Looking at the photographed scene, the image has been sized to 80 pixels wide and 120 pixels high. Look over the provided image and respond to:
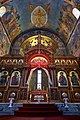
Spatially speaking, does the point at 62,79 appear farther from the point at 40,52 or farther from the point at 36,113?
the point at 36,113

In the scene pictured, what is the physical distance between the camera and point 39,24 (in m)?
14.7

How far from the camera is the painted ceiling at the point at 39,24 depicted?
38.2ft

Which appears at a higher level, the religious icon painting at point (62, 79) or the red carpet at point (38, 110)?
the religious icon painting at point (62, 79)

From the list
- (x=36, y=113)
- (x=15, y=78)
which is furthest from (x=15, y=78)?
(x=36, y=113)

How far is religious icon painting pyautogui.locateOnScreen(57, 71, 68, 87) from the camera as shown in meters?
10.6

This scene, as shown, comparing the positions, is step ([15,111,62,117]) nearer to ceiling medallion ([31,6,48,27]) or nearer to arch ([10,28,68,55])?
arch ([10,28,68,55])

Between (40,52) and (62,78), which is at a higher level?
(40,52)

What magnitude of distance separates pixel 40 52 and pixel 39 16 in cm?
399

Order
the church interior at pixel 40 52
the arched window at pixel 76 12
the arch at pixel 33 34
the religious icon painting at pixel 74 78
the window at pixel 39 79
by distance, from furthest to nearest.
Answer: the arch at pixel 33 34
the window at pixel 39 79
the arched window at pixel 76 12
the religious icon painting at pixel 74 78
the church interior at pixel 40 52

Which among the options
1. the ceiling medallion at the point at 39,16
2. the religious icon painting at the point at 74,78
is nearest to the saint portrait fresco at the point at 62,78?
the religious icon painting at the point at 74,78

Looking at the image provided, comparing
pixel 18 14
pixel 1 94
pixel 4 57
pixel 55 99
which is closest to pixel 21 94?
pixel 1 94

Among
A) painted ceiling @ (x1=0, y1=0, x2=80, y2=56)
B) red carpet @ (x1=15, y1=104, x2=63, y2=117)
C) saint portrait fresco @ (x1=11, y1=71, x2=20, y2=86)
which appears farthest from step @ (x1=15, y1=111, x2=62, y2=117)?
painted ceiling @ (x1=0, y1=0, x2=80, y2=56)

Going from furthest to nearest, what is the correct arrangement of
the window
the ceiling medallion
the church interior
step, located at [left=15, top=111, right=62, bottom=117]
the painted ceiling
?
1. the ceiling medallion
2. the painted ceiling
3. the window
4. the church interior
5. step, located at [left=15, top=111, right=62, bottom=117]

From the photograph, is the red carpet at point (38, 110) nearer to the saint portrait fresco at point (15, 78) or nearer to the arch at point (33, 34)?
the saint portrait fresco at point (15, 78)
